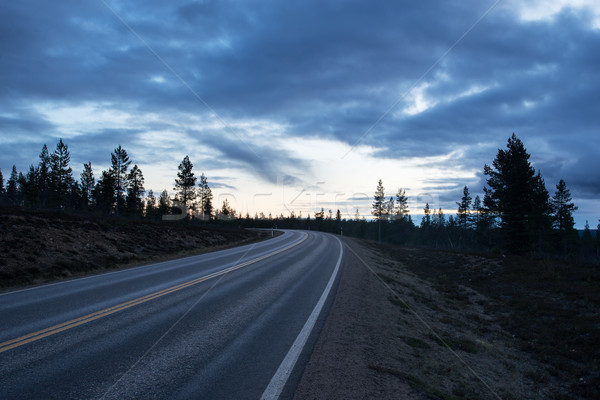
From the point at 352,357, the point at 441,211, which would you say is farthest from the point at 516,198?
the point at 441,211

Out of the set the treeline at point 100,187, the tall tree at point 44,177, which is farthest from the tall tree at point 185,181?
the tall tree at point 44,177

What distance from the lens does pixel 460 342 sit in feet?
26.8

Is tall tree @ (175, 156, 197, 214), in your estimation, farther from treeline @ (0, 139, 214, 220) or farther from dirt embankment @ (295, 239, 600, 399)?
dirt embankment @ (295, 239, 600, 399)

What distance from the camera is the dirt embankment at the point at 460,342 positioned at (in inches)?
186

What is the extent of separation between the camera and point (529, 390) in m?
6.49

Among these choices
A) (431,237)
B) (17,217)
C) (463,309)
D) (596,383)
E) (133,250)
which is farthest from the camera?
(431,237)

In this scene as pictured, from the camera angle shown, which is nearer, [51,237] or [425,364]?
[425,364]

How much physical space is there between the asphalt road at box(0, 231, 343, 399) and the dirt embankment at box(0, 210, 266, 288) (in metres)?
4.04

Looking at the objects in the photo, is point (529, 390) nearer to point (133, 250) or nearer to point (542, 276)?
point (542, 276)

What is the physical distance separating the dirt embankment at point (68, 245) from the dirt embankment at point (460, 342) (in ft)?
39.2

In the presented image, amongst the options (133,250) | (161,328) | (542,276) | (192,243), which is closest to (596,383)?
(161,328)

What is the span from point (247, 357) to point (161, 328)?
2.08 metres

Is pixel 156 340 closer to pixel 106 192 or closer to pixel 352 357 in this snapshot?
pixel 352 357

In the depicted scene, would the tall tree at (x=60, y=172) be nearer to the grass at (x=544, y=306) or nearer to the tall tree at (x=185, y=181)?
the tall tree at (x=185, y=181)
